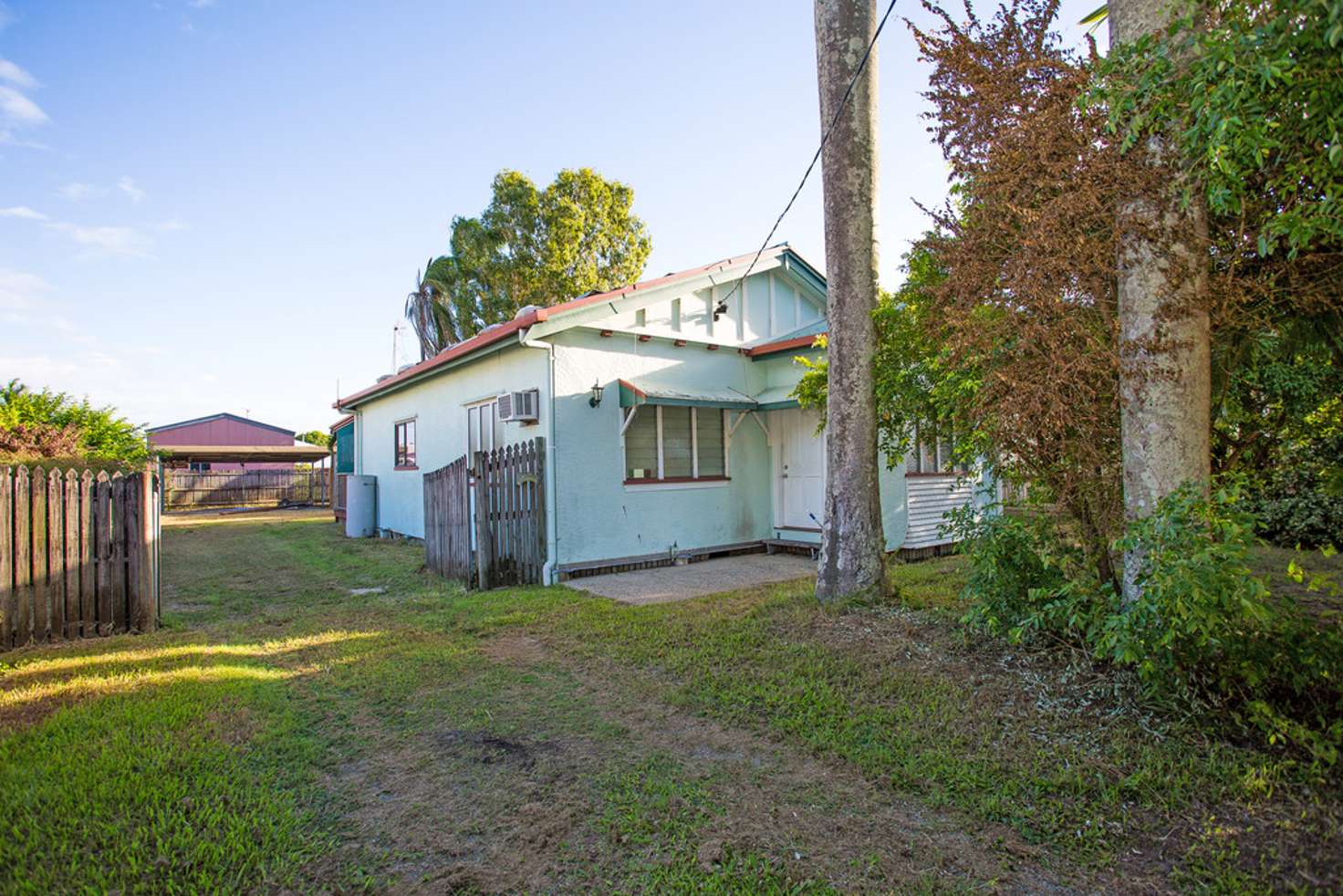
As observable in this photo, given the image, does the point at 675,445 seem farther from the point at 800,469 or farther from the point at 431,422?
the point at 431,422

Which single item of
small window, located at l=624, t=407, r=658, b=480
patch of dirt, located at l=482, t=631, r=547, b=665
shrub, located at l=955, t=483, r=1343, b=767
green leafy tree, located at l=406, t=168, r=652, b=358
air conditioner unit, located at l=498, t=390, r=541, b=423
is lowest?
patch of dirt, located at l=482, t=631, r=547, b=665

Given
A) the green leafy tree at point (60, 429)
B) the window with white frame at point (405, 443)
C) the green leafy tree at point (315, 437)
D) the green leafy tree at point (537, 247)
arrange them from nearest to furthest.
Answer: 1. the green leafy tree at point (60, 429)
2. the window with white frame at point (405, 443)
3. the green leafy tree at point (537, 247)
4. the green leafy tree at point (315, 437)

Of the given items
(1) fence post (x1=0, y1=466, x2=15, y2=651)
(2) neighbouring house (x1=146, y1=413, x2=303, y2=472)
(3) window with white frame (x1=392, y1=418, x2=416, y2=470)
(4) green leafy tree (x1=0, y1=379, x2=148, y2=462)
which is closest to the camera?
(1) fence post (x1=0, y1=466, x2=15, y2=651)

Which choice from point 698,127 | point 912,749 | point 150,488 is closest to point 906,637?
point 912,749

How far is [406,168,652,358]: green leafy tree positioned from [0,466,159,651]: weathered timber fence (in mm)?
22041

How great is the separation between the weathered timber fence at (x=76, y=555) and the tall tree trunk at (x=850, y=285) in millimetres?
6371

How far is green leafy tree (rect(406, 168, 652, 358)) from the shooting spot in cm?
2728

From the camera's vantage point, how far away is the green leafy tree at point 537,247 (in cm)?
2728

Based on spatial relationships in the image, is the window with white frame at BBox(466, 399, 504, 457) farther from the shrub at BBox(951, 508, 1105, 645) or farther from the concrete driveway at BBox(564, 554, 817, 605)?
the shrub at BBox(951, 508, 1105, 645)

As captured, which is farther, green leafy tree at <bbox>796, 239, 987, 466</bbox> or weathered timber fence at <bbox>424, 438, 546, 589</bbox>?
weathered timber fence at <bbox>424, 438, 546, 589</bbox>

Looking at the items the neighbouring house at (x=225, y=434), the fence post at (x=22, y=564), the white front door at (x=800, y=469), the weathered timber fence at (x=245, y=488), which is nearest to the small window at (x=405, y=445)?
the white front door at (x=800, y=469)

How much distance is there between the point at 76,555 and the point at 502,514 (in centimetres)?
415

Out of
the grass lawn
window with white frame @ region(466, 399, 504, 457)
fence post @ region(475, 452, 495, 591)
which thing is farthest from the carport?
the grass lawn

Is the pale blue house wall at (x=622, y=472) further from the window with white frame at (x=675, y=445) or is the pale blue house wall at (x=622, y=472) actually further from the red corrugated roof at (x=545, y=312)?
the red corrugated roof at (x=545, y=312)
